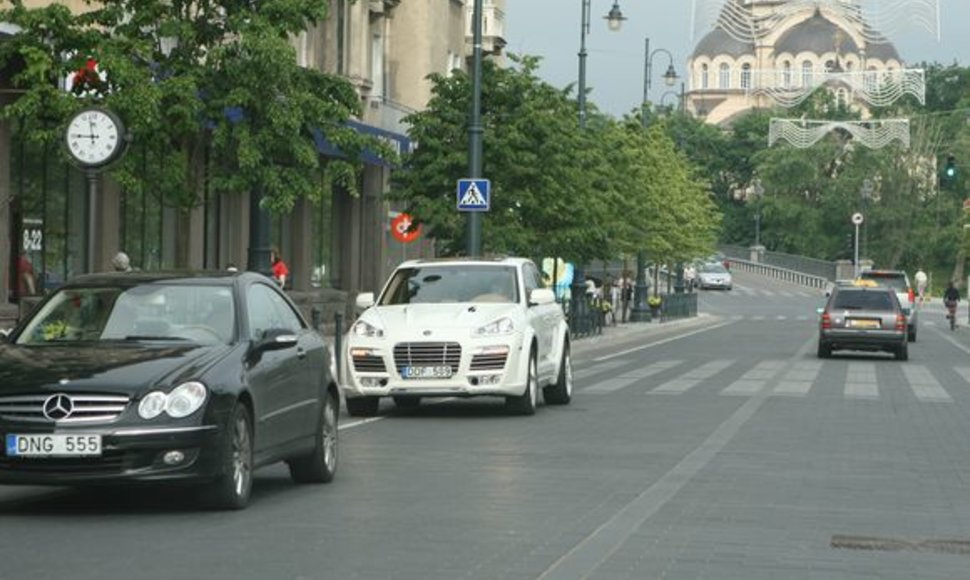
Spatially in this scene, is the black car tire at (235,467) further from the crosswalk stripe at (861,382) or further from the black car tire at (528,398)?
the crosswalk stripe at (861,382)

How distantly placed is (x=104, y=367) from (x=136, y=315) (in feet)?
3.91

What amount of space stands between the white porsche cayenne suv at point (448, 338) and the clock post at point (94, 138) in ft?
11.7

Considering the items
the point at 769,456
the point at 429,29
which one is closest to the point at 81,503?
the point at 769,456

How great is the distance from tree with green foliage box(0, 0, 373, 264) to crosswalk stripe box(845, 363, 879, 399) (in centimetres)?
846

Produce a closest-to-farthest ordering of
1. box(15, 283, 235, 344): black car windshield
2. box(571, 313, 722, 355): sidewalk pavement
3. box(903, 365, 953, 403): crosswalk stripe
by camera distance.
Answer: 1. box(15, 283, 235, 344): black car windshield
2. box(903, 365, 953, 403): crosswalk stripe
3. box(571, 313, 722, 355): sidewalk pavement

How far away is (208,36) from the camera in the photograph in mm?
25031

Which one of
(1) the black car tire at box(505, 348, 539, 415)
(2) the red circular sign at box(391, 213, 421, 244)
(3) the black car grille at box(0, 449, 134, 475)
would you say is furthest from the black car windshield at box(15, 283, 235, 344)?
(2) the red circular sign at box(391, 213, 421, 244)

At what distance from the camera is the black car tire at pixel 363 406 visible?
23.7 meters

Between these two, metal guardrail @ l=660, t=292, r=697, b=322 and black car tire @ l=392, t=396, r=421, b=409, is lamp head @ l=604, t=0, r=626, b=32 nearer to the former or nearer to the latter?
metal guardrail @ l=660, t=292, r=697, b=322

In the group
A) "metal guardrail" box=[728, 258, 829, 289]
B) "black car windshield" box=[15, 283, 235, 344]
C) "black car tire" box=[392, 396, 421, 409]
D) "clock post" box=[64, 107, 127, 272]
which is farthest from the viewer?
"metal guardrail" box=[728, 258, 829, 289]

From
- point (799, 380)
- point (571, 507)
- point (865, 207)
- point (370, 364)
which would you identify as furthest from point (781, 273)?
point (571, 507)

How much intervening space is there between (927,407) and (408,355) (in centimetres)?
771

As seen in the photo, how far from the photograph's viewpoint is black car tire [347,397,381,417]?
2370cm

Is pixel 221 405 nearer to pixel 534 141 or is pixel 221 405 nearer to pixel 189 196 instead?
pixel 189 196
